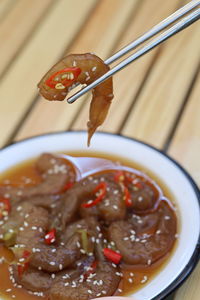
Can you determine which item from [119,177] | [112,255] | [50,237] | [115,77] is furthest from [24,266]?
[115,77]

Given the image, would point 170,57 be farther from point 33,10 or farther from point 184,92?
point 33,10

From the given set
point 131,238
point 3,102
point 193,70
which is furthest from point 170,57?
point 131,238

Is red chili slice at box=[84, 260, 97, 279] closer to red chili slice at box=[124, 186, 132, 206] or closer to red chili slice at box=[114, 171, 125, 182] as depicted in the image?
red chili slice at box=[124, 186, 132, 206]

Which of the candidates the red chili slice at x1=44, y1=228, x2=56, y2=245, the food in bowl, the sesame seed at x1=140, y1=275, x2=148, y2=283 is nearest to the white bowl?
the sesame seed at x1=140, y1=275, x2=148, y2=283

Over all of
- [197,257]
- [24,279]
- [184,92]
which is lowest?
[24,279]

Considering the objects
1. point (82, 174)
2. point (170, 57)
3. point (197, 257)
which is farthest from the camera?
point (170, 57)

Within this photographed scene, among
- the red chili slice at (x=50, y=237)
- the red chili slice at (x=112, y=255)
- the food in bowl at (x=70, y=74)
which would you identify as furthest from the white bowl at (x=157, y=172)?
the food in bowl at (x=70, y=74)

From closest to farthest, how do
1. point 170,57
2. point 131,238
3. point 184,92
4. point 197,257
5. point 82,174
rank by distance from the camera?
point 197,257
point 131,238
point 82,174
point 184,92
point 170,57
